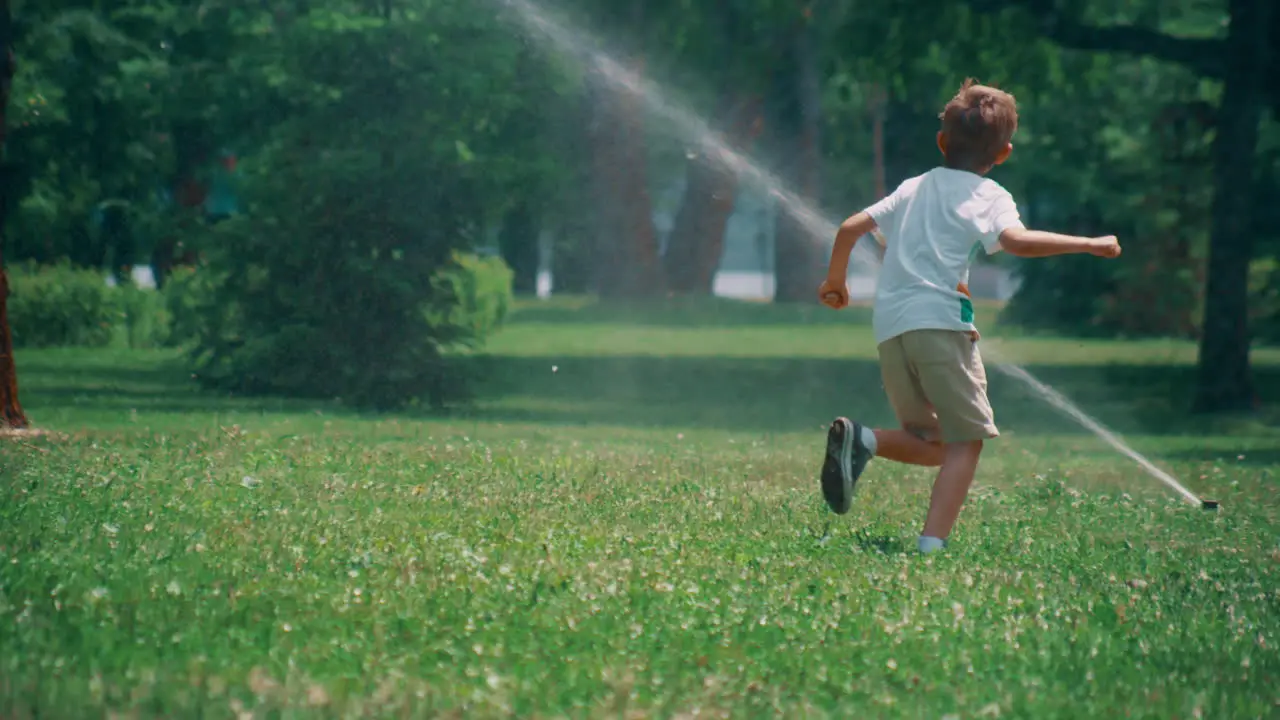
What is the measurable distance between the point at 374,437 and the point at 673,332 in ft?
78.4

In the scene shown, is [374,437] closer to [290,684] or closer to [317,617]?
[317,617]

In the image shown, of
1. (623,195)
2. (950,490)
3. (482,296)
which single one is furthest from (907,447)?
(623,195)

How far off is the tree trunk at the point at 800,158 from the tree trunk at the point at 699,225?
1.25 metres

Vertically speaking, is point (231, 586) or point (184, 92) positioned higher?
point (184, 92)

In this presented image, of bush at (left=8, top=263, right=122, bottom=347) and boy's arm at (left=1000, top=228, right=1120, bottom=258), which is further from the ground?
boy's arm at (left=1000, top=228, right=1120, bottom=258)

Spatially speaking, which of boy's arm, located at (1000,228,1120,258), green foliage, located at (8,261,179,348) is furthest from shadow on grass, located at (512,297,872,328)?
boy's arm, located at (1000,228,1120,258)

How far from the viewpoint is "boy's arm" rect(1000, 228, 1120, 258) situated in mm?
7027

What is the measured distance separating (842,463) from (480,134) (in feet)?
46.7

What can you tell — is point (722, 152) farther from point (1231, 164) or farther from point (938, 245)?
point (938, 245)

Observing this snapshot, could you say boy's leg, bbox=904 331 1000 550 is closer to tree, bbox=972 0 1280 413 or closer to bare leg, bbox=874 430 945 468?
bare leg, bbox=874 430 945 468

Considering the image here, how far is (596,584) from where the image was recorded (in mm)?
6402

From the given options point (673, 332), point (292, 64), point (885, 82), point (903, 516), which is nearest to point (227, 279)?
point (292, 64)

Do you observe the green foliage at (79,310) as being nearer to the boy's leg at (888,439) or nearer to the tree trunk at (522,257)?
the boy's leg at (888,439)

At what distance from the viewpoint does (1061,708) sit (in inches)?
198
